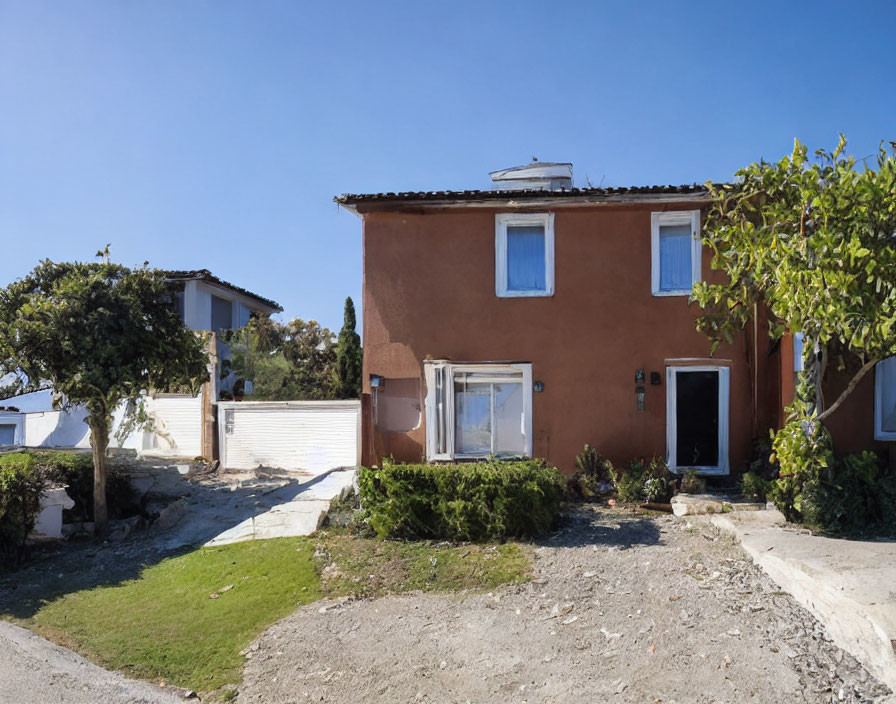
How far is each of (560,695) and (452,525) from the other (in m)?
3.65

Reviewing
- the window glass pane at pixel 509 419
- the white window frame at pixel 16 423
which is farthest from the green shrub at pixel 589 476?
the white window frame at pixel 16 423

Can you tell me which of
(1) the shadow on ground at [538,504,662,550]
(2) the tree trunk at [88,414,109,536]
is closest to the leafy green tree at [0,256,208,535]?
(2) the tree trunk at [88,414,109,536]

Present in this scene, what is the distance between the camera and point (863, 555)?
673 centimetres

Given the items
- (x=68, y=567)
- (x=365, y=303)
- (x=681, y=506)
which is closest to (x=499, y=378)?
(x=365, y=303)

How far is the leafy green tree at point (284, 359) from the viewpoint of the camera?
720 inches

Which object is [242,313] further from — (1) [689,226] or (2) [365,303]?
(1) [689,226]

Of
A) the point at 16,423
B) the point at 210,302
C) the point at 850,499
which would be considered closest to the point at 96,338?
the point at 850,499

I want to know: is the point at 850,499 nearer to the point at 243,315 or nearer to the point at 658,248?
the point at 658,248

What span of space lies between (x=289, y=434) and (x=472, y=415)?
16.4 feet

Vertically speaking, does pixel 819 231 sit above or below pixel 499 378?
above

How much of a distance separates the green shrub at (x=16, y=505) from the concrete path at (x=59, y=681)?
3169 millimetres

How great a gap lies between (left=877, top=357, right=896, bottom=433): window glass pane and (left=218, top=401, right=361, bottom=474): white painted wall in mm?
9414

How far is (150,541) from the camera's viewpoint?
10.0m

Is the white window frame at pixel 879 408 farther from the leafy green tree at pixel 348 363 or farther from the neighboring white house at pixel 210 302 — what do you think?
the neighboring white house at pixel 210 302
